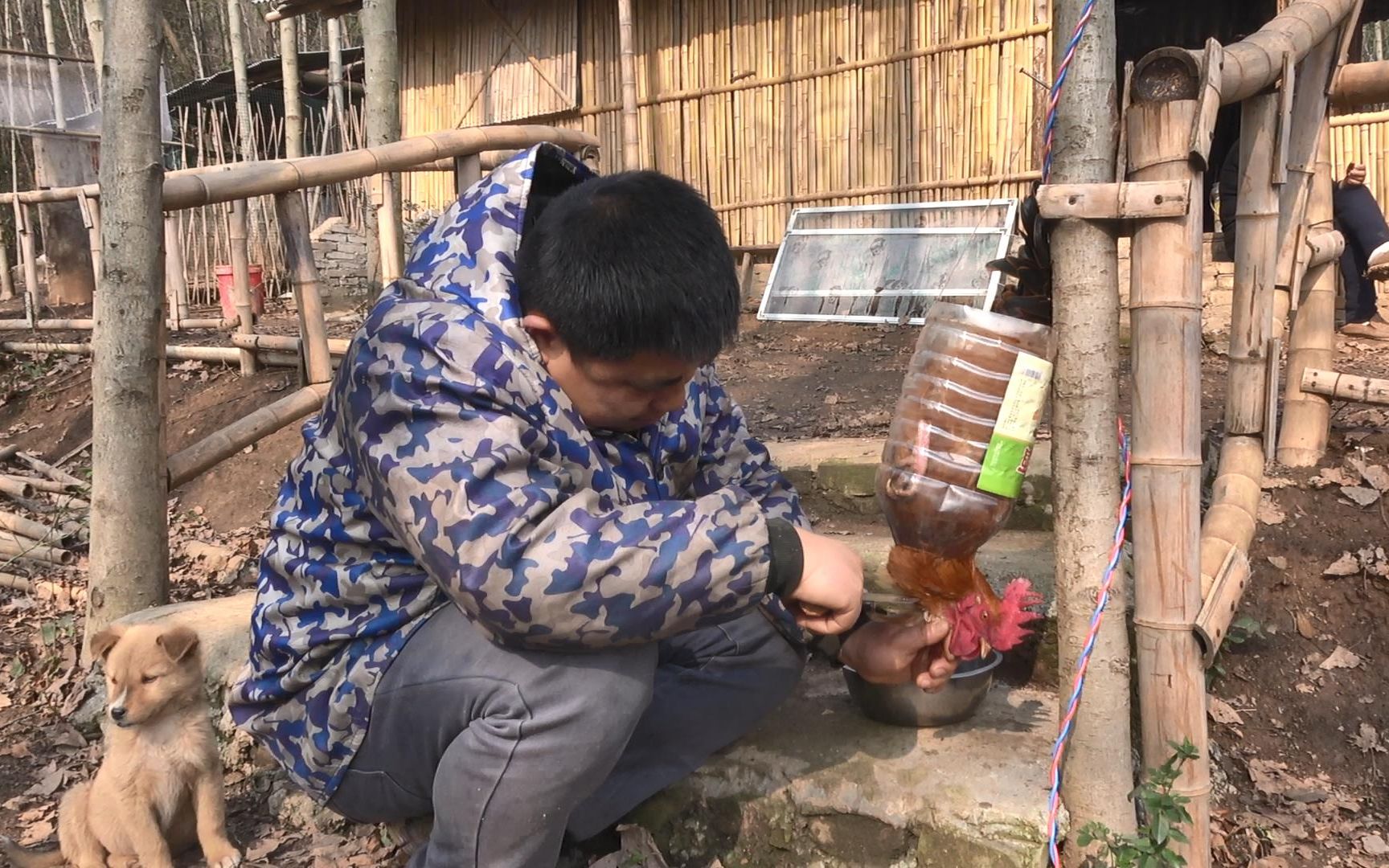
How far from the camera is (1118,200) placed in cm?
174

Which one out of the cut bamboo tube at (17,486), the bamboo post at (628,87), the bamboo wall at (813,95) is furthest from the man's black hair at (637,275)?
the bamboo post at (628,87)

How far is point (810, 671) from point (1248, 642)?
1.32 metres

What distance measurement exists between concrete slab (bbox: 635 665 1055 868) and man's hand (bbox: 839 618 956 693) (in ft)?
0.51

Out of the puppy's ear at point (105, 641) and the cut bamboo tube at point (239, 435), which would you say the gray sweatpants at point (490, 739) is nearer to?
the puppy's ear at point (105, 641)

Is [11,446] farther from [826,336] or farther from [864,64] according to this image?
[864,64]

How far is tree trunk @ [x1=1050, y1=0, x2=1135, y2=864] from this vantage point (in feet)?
5.87

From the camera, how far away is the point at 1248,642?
290 centimetres

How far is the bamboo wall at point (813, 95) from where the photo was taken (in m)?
7.52

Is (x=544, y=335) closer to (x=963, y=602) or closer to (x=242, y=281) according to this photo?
(x=963, y=602)

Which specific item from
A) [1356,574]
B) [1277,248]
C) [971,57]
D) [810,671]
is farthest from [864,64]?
[810,671]

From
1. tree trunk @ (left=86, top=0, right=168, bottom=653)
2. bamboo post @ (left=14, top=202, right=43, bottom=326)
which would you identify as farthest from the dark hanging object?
bamboo post @ (left=14, top=202, right=43, bottom=326)

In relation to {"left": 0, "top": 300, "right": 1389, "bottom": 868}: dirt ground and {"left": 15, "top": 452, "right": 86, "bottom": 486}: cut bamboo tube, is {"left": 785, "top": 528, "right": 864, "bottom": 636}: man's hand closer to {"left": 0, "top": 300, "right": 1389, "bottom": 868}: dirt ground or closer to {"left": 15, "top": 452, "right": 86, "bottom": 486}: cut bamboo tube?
{"left": 0, "top": 300, "right": 1389, "bottom": 868}: dirt ground

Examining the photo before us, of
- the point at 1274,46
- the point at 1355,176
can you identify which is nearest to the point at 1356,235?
the point at 1355,176

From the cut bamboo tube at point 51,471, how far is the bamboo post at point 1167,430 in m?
4.96
